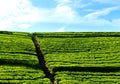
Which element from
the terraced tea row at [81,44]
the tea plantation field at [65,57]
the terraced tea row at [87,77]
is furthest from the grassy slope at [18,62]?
the terraced tea row at [81,44]

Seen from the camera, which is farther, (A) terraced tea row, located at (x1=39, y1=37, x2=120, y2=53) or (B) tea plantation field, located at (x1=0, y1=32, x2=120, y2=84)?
(A) terraced tea row, located at (x1=39, y1=37, x2=120, y2=53)

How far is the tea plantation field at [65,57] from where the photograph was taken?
163 ft

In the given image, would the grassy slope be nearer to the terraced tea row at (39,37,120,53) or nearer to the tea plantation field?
the tea plantation field

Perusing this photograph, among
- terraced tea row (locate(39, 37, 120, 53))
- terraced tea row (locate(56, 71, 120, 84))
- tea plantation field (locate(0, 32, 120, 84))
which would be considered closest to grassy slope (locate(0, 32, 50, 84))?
tea plantation field (locate(0, 32, 120, 84))

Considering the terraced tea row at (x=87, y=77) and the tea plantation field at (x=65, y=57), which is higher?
the tea plantation field at (x=65, y=57)

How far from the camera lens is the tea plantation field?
163 feet

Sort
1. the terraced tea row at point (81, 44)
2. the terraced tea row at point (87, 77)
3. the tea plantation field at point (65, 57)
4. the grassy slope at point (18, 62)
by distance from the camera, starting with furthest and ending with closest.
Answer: the terraced tea row at point (81, 44)
the tea plantation field at point (65, 57)
the grassy slope at point (18, 62)
the terraced tea row at point (87, 77)

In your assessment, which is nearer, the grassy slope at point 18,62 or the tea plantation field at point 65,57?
the grassy slope at point 18,62

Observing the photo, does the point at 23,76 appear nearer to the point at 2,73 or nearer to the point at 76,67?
the point at 2,73

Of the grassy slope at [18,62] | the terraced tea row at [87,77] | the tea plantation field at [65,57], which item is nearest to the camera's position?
the terraced tea row at [87,77]

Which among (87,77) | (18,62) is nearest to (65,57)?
(18,62)

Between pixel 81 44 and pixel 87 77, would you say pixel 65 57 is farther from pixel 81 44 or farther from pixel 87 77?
pixel 87 77

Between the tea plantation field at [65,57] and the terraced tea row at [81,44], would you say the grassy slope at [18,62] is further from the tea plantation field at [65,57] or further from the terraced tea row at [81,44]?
the terraced tea row at [81,44]

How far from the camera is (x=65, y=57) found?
193 ft
